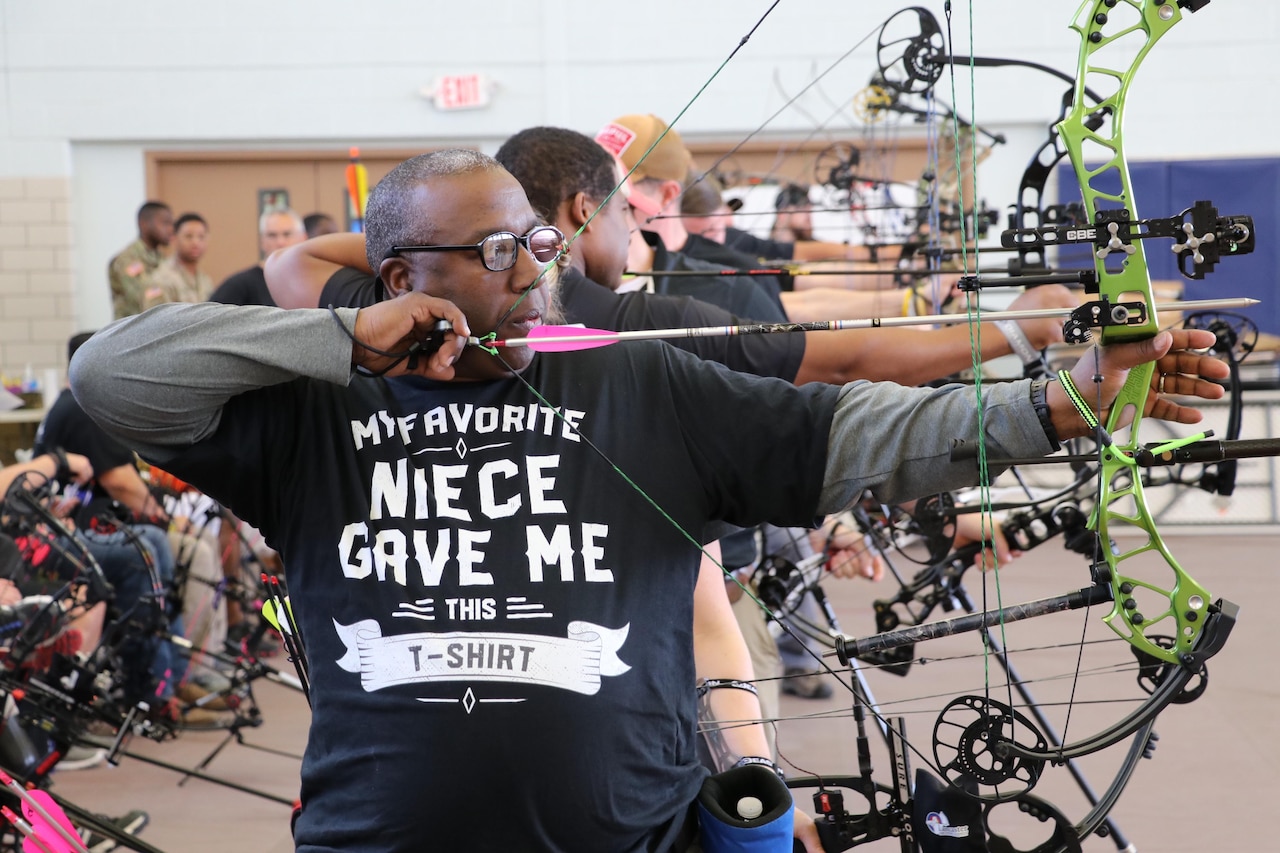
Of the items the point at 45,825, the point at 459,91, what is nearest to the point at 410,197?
the point at 45,825

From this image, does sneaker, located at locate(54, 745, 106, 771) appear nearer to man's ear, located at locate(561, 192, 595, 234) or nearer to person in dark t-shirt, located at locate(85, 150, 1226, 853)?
man's ear, located at locate(561, 192, 595, 234)

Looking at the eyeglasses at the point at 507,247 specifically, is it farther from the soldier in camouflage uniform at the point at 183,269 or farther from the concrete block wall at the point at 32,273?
the concrete block wall at the point at 32,273

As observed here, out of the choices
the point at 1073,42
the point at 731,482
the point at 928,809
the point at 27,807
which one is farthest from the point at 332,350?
the point at 1073,42

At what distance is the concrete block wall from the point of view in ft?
26.2

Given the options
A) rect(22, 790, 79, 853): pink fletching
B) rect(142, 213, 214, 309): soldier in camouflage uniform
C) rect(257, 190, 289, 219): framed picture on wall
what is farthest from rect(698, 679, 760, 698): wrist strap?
rect(257, 190, 289, 219): framed picture on wall

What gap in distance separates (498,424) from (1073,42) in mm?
7151

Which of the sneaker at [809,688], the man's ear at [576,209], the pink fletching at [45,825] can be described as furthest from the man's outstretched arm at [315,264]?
the sneaker at [809,688]

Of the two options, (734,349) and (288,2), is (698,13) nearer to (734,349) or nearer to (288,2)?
(288,2)

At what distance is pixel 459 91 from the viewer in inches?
322

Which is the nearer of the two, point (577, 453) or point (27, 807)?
point (577, 453)

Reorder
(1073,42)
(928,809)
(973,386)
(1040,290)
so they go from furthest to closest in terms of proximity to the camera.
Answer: (1073,42), (1040,290), (928,809), (973,386)

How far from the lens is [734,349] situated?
1.86 m

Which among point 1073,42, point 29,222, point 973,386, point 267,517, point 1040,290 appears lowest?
point 267,517

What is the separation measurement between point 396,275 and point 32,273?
7388 mm
